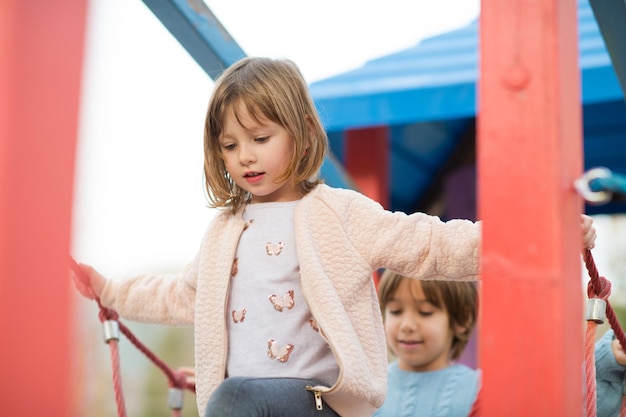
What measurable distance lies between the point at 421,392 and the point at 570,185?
1.48 metres

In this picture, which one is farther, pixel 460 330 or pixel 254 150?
pixel 460 330

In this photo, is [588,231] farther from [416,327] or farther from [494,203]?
[416,327]

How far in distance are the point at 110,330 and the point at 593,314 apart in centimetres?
95

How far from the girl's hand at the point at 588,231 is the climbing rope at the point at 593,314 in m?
0.10

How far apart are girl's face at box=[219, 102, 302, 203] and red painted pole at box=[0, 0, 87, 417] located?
656mm

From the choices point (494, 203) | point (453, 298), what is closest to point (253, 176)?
point (494, 203)

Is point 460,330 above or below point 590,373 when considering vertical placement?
above

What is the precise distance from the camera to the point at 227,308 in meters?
1.51

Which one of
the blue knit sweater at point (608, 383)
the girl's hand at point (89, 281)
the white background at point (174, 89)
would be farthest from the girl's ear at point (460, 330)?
the girl's hand at point (89, 281)

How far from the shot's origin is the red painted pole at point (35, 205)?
2.63 feet

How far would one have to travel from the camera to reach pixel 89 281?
5.87 feet

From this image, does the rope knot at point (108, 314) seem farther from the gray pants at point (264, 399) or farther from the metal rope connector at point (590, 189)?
the metal rope connector at point (590, 189)

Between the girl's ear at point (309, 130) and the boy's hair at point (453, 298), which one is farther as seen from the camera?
the boy's hair at point (453, 298)

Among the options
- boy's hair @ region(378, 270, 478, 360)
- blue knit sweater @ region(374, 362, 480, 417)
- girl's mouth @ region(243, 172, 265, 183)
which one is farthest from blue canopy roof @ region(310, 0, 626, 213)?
girl's mouth @ region(243, 172, 265, 183)
